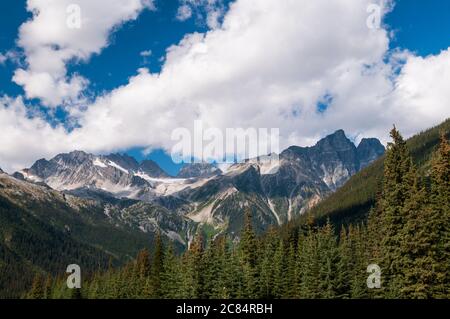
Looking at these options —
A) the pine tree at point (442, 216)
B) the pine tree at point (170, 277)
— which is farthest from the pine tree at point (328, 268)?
the pine tree at point (170, 277)

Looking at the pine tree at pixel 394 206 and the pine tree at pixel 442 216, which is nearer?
the pine tree at pixel 442 216

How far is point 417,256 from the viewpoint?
3741 cm

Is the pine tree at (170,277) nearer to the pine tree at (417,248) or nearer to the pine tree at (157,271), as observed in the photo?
the pine tree at (157,271)

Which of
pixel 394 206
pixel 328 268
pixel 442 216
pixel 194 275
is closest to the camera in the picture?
pixel 442 216

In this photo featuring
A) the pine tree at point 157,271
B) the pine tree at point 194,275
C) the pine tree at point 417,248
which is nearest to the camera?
the pine tree at point 417,248

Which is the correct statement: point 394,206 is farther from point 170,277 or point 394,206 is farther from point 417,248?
point 170,277

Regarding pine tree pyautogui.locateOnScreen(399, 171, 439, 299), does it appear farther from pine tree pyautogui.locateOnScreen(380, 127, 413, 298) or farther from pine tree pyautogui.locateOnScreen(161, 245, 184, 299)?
pine tree pyautogui.locateOnScreen(161, 245, 184, 299)

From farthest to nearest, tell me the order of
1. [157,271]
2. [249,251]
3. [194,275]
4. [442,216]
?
[157,271] < [249,251] < [194,275] < [442,216]

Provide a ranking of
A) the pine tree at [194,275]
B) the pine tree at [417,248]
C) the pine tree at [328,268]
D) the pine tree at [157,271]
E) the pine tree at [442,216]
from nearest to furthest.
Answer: the pine tree at [442,216] → the pine tree at [417,248] → the pine tree at [328,268] → the pine tree at [194,275] → the pine tree at [157,271]

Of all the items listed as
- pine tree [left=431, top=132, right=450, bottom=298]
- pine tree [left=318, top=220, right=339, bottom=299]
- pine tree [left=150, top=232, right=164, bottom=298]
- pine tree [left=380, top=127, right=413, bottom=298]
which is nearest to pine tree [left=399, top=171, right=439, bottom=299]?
pine tree [left=431, top=132, right=450, bottom=298]

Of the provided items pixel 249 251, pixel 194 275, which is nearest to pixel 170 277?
pixel 194 275
